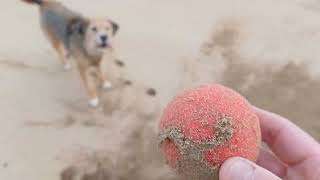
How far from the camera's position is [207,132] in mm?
1572

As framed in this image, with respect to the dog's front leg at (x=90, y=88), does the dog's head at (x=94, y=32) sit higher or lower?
higher

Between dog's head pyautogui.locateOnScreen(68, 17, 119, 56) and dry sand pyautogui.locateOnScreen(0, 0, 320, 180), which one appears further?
dog's head pyautogui.locateOnScreen(68, 17, 119, 56)

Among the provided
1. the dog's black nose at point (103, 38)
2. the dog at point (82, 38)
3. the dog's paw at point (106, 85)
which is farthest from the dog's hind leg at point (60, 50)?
the dog's black nose at point (103, 38)

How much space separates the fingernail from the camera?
1.54 m

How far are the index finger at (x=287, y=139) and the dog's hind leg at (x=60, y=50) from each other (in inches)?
85.0

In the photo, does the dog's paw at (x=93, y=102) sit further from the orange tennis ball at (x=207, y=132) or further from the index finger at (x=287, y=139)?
the orange tennis ball at (x=207, y=132)

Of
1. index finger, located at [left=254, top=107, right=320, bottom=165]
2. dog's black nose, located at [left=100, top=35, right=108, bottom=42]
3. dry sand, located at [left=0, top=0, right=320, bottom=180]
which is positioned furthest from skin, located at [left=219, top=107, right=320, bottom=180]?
dog's black nose, located at [left=100, top=35, right=108, bottom=42]

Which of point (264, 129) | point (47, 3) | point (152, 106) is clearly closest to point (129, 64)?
point (152, 106)

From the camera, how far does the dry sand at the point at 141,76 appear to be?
11.4 feet

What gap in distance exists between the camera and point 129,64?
13.1ft

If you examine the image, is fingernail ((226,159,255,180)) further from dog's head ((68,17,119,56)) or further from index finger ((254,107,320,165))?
dog's head ((68,17,119,56))

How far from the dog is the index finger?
1.73m

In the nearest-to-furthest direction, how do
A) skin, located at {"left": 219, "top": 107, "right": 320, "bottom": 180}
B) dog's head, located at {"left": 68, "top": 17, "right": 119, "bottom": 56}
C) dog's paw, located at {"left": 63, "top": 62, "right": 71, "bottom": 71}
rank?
1. skin, located at {"left": 219, "top": 107, "right": 320, "bottom": 180}
2. dog's head, located at {"left": 68, "top": 17, "right": 119, "bottom": 56}
3. dog's paw, located at {"left": 63, "top": 62, "right": 71, "bottom": 71}

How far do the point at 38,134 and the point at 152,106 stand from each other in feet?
2.52
